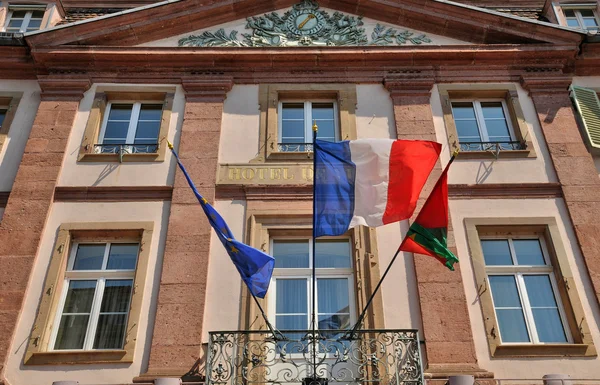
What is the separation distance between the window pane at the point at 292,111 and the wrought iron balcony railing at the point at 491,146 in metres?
2.93

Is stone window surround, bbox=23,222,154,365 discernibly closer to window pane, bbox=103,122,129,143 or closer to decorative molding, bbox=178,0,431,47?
window pane, bbox=103,122,129,143

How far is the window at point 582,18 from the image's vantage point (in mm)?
13711

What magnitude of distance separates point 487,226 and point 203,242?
4371 mm

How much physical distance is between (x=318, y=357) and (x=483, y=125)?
5.44m

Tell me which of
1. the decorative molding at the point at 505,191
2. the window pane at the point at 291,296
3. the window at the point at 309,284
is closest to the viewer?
the window at the point at 309,284

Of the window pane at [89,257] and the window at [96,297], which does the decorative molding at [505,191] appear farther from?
the window pane at [89,257]

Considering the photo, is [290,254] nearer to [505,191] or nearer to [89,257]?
[89,257]

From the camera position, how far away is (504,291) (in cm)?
976

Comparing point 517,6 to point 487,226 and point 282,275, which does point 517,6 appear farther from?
point 282,275

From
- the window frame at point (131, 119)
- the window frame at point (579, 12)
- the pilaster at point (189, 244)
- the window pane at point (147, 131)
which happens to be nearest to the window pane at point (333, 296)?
the pilaster at point (189, 244)

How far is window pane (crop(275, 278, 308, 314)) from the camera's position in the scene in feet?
31.4

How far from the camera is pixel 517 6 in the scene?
15.3m

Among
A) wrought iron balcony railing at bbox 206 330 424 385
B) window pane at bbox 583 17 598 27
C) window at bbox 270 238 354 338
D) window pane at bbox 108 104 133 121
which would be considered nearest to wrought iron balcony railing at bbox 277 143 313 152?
window at bbox 270 238 354 338

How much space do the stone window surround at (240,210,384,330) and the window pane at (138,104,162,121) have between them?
3061 mm
